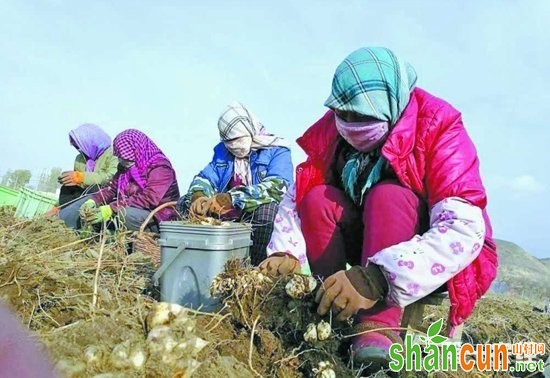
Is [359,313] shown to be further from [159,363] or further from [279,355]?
[159,363]

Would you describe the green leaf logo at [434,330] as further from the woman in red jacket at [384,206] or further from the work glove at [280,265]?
the work glove at [280,265]

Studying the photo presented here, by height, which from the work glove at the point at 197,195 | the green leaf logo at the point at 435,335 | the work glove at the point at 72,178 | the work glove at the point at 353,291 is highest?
the work glove at the point at 197,195

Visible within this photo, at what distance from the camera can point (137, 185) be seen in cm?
416

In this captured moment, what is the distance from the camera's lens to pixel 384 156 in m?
1.83

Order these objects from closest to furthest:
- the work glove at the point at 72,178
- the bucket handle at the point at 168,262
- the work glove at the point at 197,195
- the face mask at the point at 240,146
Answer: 1. the bucket handle at the point at 168,262
2. the work glove at the point at 197,195
3. the face mask at the point at 240,146
4. the work glove at the point at 72,178

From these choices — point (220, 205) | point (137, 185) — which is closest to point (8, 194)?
point (137, 185)

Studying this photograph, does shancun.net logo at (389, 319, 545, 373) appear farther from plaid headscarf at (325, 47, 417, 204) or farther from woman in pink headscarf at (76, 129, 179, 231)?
woman in pink headscarf at (76, 129, 179, 231)

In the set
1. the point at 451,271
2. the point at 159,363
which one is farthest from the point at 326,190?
the point at 159,363

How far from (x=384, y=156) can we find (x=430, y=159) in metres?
0.14

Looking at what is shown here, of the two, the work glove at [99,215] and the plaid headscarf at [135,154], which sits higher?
the plaid headscarf at [135,154]

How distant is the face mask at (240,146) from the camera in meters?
3.28

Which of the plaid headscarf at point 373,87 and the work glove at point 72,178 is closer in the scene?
the plaid headscarf at point 373,87

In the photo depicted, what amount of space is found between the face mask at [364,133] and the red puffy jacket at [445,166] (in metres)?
0.06

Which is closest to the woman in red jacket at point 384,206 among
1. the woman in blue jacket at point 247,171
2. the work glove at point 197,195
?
the woman in blue jacket at point 247,171
